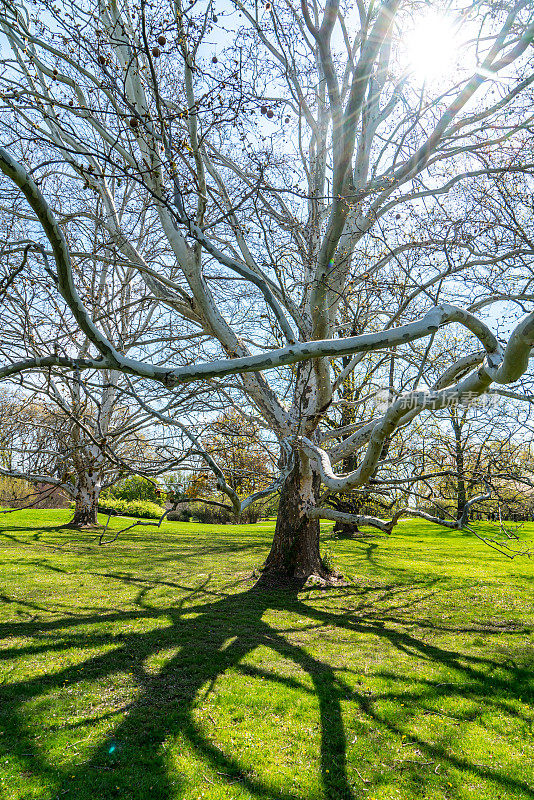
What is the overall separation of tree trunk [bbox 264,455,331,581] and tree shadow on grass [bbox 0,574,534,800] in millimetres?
891

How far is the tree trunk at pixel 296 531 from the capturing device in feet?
28.8

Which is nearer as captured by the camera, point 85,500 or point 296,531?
point 296,531

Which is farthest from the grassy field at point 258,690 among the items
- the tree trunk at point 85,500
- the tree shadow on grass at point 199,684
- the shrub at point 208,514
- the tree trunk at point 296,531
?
the shrub at point 208,514

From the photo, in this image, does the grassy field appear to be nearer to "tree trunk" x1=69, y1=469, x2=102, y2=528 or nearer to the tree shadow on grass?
the tree shadow on grass

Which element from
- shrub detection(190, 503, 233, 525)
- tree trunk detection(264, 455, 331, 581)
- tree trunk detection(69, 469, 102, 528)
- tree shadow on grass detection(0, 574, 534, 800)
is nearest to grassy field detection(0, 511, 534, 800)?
tree shadow on grass detection(0, 574, 534, 800)

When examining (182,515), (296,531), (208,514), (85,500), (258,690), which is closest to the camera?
(258,690)

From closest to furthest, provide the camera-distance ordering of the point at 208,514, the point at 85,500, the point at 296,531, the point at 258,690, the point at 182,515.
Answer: the point at 258,690 → the point at 296,531 → the point at 85,500 → the point at 182,515 → the point at 208,514

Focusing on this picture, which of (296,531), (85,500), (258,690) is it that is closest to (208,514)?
(85,500)

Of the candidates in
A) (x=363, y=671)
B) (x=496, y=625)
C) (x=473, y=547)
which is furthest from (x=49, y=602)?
(x=473, y=547)

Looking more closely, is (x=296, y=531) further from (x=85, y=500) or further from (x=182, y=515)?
(x=182, y=515)

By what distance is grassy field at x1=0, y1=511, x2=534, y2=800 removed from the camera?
3211mm

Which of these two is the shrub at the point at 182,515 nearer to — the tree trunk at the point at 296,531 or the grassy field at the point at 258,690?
the grassy field at the point at 258,690

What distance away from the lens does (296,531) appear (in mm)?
8875

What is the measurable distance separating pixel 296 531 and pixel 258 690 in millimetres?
4472
